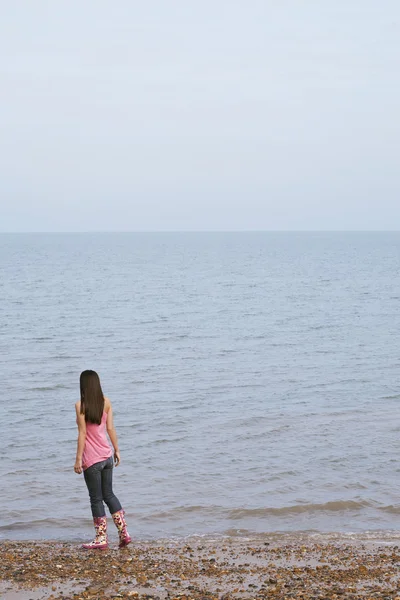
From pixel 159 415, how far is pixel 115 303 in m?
32.7

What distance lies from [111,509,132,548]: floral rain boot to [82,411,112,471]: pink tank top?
816 millimetres

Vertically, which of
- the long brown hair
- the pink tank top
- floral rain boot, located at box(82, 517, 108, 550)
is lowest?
floral rain boot, located at box(82, 517, 108, 550)

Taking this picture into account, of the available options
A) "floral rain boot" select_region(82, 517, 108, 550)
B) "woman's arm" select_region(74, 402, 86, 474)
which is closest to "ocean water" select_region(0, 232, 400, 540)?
"floral rain boot" select_region(82, 517, 108, 550)

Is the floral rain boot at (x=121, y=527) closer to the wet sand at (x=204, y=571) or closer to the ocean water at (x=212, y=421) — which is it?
the wet sand at (x=204, y=571)

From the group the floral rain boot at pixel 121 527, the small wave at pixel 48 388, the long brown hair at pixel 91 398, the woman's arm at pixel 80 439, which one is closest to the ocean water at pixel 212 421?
the small wave at pixel 48 388

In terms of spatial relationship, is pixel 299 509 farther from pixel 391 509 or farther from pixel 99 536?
pixel 99 536

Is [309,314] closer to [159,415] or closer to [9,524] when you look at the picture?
[159,415]

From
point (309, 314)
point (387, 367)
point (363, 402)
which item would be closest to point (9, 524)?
point (363, 402)

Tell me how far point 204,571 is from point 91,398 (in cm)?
222

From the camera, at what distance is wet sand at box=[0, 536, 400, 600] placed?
7352 mm

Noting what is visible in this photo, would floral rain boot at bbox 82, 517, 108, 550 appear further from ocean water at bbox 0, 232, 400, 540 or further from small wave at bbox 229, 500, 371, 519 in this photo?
small wave at bbox 229, 500, 371, 519

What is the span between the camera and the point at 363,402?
19406mm

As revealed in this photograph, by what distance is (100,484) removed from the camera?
9180 millimetres

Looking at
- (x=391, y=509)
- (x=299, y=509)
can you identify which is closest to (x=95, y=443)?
(x=299, y=509)
